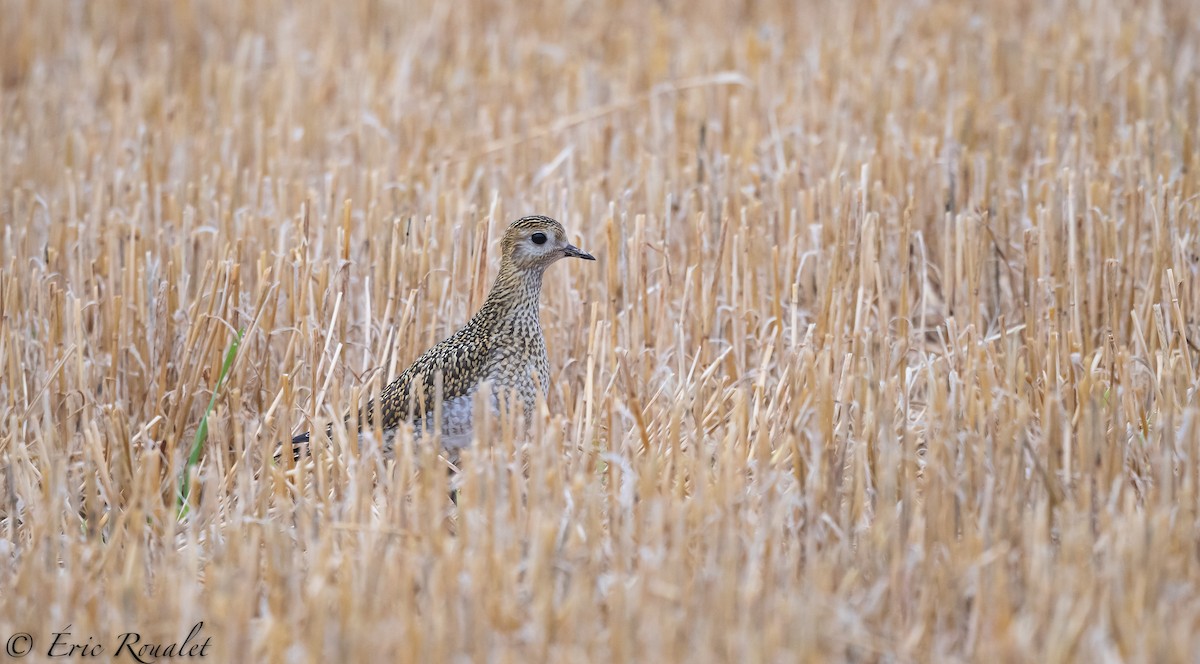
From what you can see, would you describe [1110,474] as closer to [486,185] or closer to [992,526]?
[992,526]

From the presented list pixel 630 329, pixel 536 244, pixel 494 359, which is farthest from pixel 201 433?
pixel 630 329

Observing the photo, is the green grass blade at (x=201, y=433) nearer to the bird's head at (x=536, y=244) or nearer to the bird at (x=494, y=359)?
the bird at (x=494, y=359)

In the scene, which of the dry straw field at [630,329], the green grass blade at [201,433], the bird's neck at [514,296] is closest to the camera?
the dry straw field at [630,329]

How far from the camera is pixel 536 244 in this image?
505 centimetres

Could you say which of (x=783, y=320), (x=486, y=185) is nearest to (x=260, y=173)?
(x=486, y=185)

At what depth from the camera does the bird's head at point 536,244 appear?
→ 5.04 m

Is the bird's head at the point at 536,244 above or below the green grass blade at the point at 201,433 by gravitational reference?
above

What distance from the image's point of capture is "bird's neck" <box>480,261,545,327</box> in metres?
4.98

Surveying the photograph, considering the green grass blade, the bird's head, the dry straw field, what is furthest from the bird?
the green grass blade

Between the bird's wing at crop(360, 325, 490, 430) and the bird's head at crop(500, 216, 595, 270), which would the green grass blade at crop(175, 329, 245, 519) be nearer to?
the bird's wing at crop(360, 325, 490, 430)

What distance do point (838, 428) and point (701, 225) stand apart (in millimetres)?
1643

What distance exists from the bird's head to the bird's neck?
29 mm

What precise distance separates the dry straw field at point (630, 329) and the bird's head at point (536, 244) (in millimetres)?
353

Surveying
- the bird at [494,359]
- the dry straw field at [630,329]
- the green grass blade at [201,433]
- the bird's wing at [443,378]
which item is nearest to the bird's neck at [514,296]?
the bird at [494,359]
